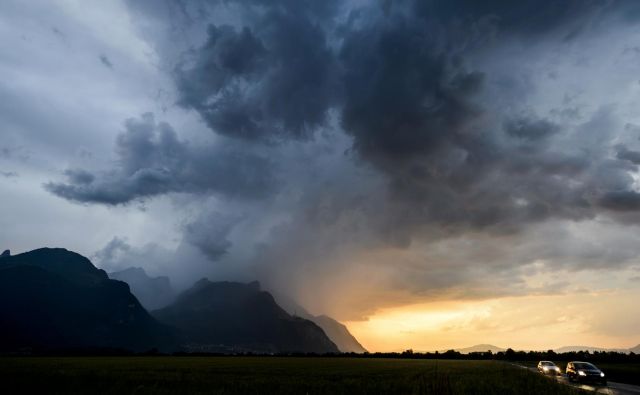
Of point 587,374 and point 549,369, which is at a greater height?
point 549,369

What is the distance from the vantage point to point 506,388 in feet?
90.9

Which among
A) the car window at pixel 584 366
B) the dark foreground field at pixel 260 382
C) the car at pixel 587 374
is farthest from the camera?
the car window at pixel 584 366

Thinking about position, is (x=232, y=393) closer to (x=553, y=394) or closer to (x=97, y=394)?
(x=97, y=394)

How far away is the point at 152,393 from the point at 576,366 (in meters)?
47.7

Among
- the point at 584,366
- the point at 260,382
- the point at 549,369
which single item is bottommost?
the point at 260,382

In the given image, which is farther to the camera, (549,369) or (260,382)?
(549,369)

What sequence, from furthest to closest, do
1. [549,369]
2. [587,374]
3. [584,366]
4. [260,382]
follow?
[549,369] → [584,366] → [587,374] → [260,382]

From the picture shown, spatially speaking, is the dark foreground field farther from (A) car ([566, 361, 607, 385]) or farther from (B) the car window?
(B) the car window

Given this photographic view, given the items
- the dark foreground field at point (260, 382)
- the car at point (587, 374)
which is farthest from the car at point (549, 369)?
the dark foreground field at point (260, 382)

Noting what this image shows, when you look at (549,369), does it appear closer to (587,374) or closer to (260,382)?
A: (587,374)

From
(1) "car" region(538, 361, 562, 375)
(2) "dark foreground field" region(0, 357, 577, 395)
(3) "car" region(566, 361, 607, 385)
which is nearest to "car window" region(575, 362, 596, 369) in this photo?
(3) "car" region(566, 361, 607, 385)

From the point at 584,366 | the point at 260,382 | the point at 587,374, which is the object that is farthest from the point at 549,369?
the point at 260,382

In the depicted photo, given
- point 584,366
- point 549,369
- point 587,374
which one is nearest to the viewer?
point 587,374

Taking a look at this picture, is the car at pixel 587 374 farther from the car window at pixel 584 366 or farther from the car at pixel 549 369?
the car at pixel 549 369
